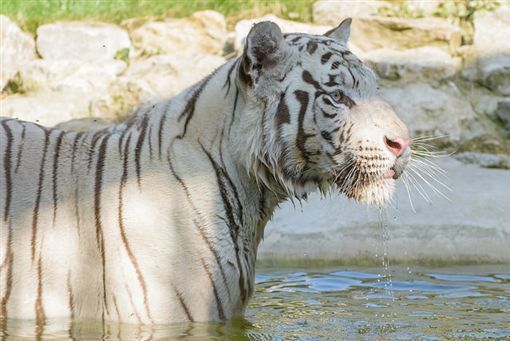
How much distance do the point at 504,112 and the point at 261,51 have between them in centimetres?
439

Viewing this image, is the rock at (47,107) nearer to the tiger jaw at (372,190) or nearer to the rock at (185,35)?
the rock at (185,35)

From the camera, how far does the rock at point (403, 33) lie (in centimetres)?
795

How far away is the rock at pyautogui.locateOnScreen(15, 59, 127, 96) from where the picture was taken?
770cm

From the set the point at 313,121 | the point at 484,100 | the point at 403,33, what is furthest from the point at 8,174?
the point at 403,33

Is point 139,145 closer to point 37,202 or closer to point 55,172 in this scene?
point 55,172

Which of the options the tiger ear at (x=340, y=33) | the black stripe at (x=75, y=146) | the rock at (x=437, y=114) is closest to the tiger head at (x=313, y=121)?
the tiger ear at (x=340, y=33)

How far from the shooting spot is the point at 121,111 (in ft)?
24.7

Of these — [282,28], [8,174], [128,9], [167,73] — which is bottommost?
[8,174]

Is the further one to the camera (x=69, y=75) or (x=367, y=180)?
(x=69, y=75)

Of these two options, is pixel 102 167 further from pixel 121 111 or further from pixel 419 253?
pixel 121 111

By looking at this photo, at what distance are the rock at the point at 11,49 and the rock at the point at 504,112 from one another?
3.87m

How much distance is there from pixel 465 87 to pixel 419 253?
2.42 metres

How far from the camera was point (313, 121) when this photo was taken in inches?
141

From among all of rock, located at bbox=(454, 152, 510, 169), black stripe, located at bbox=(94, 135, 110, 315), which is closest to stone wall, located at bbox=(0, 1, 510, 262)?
rock, located at bbox=(454, 152, 510, 169)
